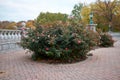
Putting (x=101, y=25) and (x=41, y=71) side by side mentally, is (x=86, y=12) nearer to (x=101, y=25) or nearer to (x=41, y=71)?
(x=101, y=25)

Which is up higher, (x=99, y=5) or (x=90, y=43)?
(x=99, y=5)

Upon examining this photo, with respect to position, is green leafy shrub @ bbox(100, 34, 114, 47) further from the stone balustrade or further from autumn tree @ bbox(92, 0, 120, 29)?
autumn tree @ bbox(92, 0, 120, 29)

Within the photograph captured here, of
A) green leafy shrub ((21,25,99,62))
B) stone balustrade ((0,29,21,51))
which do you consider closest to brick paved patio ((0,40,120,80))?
green leafy shrub ((21,25,99,62))

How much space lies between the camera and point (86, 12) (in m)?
39.8

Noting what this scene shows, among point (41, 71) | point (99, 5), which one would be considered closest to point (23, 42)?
point (41, 71)

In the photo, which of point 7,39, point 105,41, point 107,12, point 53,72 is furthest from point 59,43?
point 107,12

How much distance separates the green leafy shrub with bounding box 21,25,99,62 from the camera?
330 inches

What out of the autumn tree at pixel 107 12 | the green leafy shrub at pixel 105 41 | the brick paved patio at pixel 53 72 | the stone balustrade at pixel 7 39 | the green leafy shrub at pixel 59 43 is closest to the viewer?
the brick paved patio at pixel 53 72

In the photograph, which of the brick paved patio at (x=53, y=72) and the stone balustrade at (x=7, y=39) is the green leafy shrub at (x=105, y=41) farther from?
the brick paved patio at (x=53, y=72)

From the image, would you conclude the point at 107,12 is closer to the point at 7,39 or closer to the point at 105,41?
the point at 105,41

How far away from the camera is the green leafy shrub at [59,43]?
8.38 metres

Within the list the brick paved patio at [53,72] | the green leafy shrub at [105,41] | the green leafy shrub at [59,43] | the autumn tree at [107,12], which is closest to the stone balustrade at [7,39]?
the green leafy shrub at [59,43]

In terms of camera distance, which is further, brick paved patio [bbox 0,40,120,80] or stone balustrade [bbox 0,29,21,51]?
stone balustrade [bbox 0,29,21,51]

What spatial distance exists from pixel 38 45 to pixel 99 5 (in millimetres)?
31388
